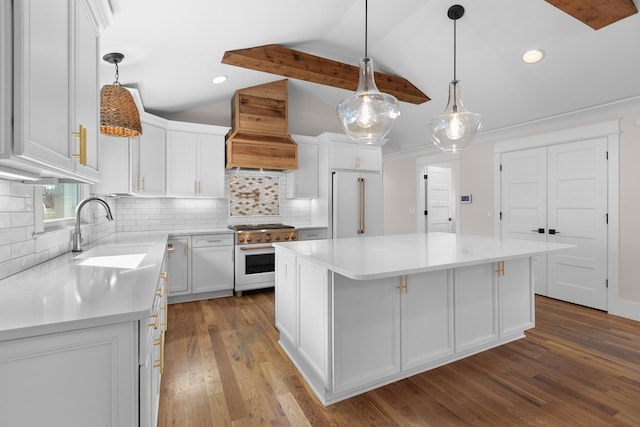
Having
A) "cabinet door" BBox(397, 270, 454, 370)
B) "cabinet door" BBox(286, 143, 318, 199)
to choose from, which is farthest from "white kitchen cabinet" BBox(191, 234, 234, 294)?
"cabinet door" BBox(397, 270, 454, 370)

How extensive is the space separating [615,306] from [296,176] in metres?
4.21

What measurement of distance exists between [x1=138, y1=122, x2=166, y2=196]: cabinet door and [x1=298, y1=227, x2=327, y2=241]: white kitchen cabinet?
6.30ft

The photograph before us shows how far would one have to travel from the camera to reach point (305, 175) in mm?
4887

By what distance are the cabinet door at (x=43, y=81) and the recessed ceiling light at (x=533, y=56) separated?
12.6 feet

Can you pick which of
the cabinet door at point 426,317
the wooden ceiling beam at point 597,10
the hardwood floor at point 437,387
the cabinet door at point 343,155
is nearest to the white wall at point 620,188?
the hardwood floor at point 437,387

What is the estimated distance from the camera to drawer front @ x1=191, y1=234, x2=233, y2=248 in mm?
3985

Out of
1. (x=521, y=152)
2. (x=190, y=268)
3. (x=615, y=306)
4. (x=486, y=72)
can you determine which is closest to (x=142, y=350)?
(x=190, y=268)

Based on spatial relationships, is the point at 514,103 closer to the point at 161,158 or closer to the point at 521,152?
the point at 521,152

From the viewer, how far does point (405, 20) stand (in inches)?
134

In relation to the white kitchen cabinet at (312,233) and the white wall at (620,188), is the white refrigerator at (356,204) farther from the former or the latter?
the white wall at (620,188)

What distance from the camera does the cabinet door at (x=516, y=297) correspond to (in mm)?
2676

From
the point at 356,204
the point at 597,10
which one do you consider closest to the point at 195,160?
the point at 356,204

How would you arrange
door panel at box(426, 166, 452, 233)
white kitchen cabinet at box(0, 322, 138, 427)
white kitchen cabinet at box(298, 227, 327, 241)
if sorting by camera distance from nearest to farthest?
white kitchen cabinet at box(0, 322, 138, 427)
white kitchen cabinet at box(298, 227, 327, 241)
door panel at box(426, 166, 452, 233)

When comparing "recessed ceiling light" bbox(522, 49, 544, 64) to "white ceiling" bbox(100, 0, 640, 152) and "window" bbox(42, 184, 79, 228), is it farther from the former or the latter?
"window" bbox(42, 184, 79, 228)
